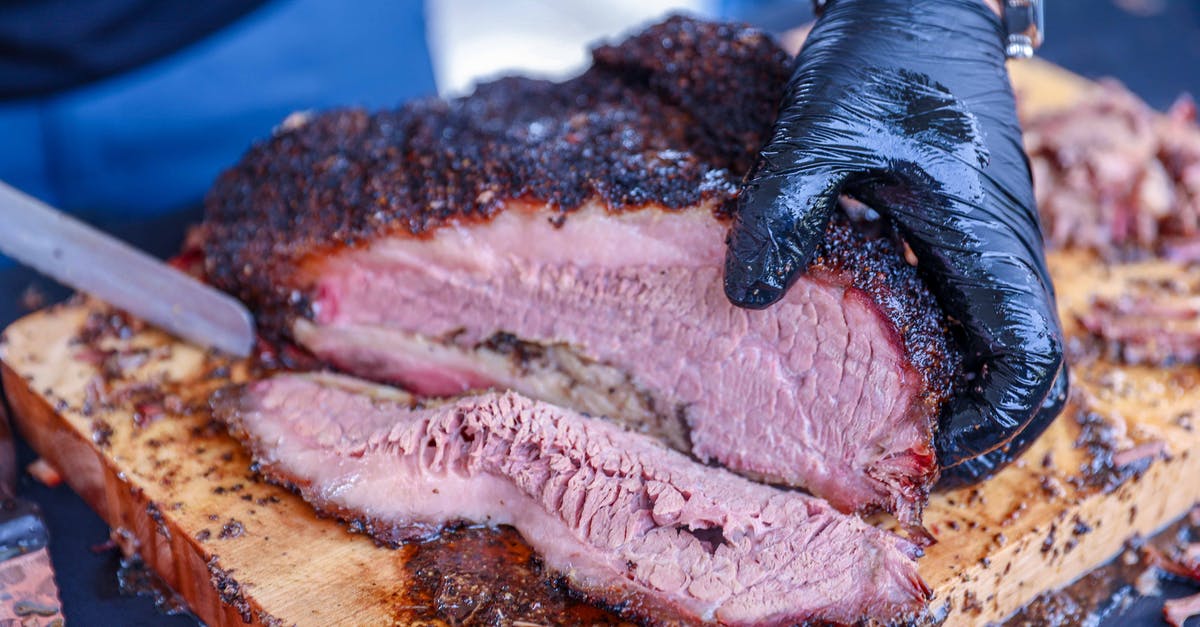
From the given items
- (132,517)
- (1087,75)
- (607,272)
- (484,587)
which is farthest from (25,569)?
(1087,75)

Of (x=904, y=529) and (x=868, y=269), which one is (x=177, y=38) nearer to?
(x=868, y=269)

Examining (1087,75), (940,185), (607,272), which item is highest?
(940,185)

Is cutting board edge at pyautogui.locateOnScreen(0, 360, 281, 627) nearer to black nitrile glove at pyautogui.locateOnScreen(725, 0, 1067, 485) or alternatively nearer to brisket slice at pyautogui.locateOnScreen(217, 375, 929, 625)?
brisket slice at pyautogui.locateOnScreen(217, 375, 929, 625)

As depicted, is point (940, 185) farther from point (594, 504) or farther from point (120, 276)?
point (120, 276)

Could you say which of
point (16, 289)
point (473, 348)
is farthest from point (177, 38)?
point (473, 348)

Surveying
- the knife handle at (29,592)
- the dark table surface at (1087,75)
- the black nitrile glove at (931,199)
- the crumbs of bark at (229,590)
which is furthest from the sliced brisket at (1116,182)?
the knife handle at (29,592)

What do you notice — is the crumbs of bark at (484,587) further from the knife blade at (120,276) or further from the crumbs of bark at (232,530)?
the knife blade at (120,276)
